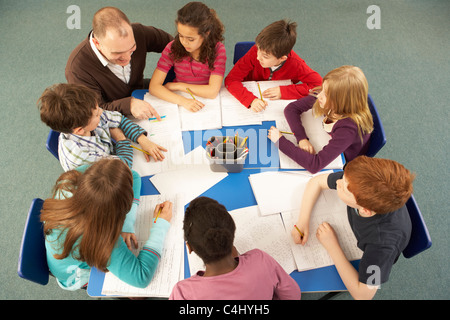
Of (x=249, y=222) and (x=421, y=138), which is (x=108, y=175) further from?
(x=421, y=138)

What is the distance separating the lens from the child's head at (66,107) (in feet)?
3.98

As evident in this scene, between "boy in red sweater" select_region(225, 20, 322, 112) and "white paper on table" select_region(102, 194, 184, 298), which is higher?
"boy in red sweater" select_region(225, 20, 322, 112)

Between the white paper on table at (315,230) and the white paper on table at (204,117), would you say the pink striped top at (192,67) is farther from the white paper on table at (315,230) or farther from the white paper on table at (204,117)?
the white paper on table at (315,230)

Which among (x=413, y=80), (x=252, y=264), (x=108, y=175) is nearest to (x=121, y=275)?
(x=108, y=175)

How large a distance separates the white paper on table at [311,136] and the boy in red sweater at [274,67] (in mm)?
144

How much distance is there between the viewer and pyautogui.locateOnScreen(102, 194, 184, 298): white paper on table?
1087mm

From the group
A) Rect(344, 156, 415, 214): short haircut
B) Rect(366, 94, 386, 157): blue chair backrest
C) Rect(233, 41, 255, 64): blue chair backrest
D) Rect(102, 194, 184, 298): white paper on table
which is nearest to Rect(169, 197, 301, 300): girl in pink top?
Rect(102, 194, 184, 298): white paper on table

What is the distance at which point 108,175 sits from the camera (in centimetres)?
103

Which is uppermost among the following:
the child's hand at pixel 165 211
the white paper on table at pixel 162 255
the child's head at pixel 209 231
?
the child's head at pixel 209 231

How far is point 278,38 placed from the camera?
1591 mm

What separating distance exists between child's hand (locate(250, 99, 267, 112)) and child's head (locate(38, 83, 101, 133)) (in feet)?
2.52

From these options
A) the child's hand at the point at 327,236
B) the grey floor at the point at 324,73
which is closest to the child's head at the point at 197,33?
the child's hand at the point at 327,236

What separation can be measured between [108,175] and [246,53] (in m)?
1.22

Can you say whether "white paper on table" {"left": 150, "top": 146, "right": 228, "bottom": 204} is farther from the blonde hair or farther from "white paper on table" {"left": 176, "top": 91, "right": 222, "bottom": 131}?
the blonde hair
